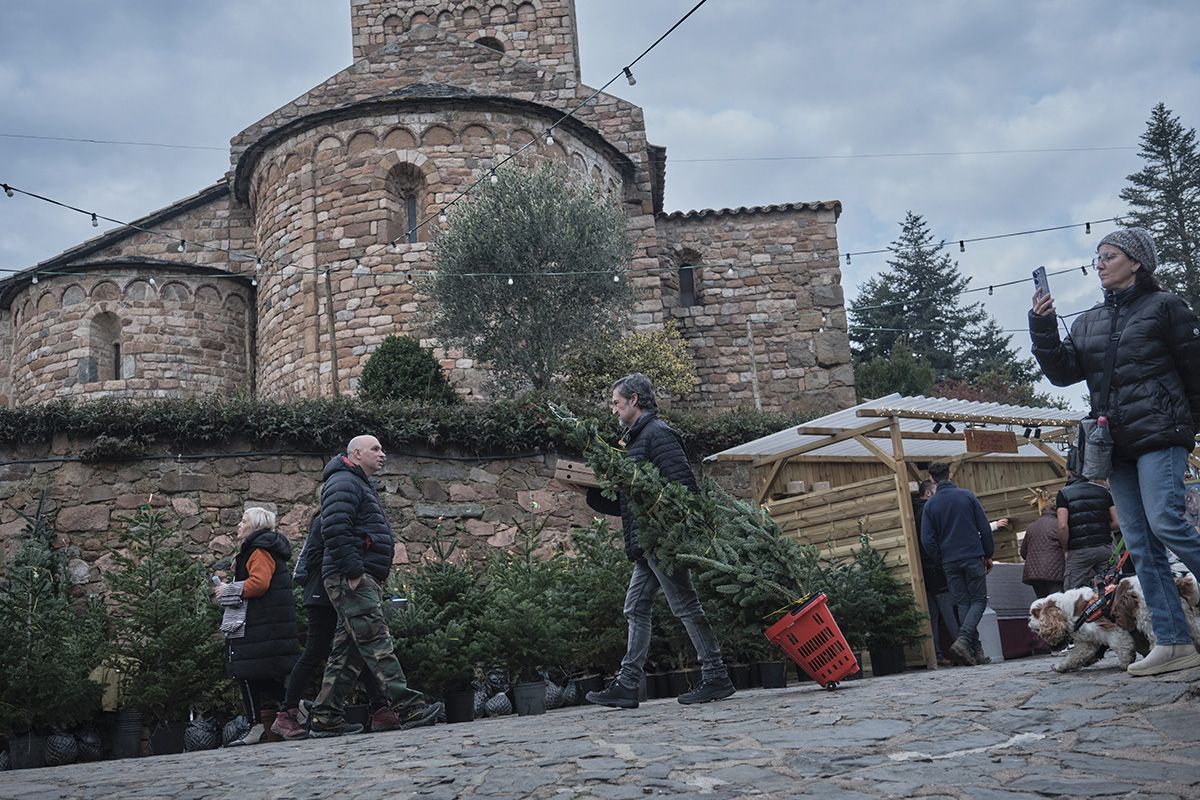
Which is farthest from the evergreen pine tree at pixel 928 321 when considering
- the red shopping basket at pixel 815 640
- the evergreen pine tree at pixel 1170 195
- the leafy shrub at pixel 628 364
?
the red shopping basket at pixel 815 640

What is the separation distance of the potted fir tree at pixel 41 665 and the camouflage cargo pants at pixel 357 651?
6.25ft

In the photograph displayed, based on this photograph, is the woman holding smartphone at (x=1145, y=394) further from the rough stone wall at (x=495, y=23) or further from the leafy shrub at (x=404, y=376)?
the rough stone wall at (x=495, y=23)

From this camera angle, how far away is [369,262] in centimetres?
1786

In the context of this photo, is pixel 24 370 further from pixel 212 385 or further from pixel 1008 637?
pixel 1008 637

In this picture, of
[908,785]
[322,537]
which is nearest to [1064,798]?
[908,785]

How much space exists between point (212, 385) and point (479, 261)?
591 centimetres

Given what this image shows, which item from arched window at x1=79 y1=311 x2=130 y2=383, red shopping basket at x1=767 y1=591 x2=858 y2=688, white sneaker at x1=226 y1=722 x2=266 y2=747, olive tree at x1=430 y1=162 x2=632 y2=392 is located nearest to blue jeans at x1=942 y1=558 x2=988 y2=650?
red shopping basket at x1=767 y1=591 x2=858 y2=688

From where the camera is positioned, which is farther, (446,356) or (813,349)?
→ (813,349)

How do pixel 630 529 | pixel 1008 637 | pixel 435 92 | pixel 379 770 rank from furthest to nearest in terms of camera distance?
pixel 435 92 → pixel 1008 637 → pixel 630 529 → pixel 379 770

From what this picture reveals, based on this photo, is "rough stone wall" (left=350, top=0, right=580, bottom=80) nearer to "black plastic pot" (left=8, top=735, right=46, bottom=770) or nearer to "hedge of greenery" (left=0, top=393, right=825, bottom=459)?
"hedge of greenery" (left=0, top=393, right=825, bottom=459)

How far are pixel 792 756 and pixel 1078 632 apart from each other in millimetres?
2304

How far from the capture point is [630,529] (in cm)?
635

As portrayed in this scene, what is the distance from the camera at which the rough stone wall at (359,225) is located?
697 inches

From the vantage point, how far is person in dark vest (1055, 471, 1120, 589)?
26.5 ft
